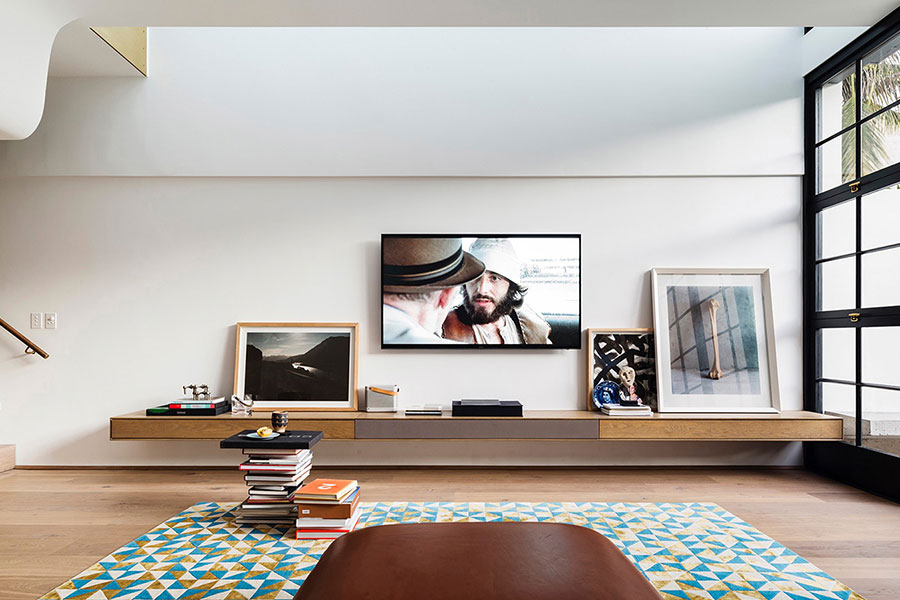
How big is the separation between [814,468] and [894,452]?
31.5 inches

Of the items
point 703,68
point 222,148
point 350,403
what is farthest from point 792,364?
point 222,148

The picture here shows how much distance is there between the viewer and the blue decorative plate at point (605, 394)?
175 inches

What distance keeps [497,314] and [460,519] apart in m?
1.67

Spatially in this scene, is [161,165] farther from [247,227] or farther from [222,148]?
[247,227]

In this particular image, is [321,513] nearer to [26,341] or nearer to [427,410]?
[427,410]

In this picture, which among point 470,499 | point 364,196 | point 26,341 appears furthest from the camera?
point 364,196

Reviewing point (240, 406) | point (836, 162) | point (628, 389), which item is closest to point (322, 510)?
point (240, 406)

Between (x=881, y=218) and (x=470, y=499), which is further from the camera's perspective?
(x=881, y=218)

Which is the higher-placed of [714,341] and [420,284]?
[420,284]

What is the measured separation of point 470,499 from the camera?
12.0 ft

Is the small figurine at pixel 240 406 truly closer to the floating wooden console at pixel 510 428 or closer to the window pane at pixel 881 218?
the floating wooden console at pixel 510 428

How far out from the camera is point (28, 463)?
4516 millimetres

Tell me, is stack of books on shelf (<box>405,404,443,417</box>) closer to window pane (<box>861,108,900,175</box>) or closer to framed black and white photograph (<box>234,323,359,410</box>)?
framed black and white photograph (<box>234,323,359,410</box>)

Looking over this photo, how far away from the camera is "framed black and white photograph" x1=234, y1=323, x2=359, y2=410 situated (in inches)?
176
